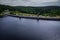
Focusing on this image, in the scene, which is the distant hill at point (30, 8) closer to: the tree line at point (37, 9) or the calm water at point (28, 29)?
the tree line at point (37, 9)

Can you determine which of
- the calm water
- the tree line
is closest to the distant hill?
the tree line

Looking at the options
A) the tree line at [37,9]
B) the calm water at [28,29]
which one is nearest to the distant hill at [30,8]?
the tree line at [37,9]

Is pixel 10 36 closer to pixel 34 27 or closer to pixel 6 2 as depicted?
pixel 34 27

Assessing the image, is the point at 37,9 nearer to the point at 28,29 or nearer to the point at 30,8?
the point at 30,8

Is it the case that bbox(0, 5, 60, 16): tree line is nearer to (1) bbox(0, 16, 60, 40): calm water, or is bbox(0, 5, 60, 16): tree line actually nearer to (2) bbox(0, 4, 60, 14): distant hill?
(2) bbox(0, 4, 60, 14): distant hill

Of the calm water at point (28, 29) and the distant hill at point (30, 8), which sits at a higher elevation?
the distant hill at point (30, 8)

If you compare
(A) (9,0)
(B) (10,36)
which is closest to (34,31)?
(B) (10,36)

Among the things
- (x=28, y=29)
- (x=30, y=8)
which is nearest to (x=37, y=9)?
(x=30, y=8)

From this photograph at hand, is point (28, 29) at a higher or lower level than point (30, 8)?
lower
